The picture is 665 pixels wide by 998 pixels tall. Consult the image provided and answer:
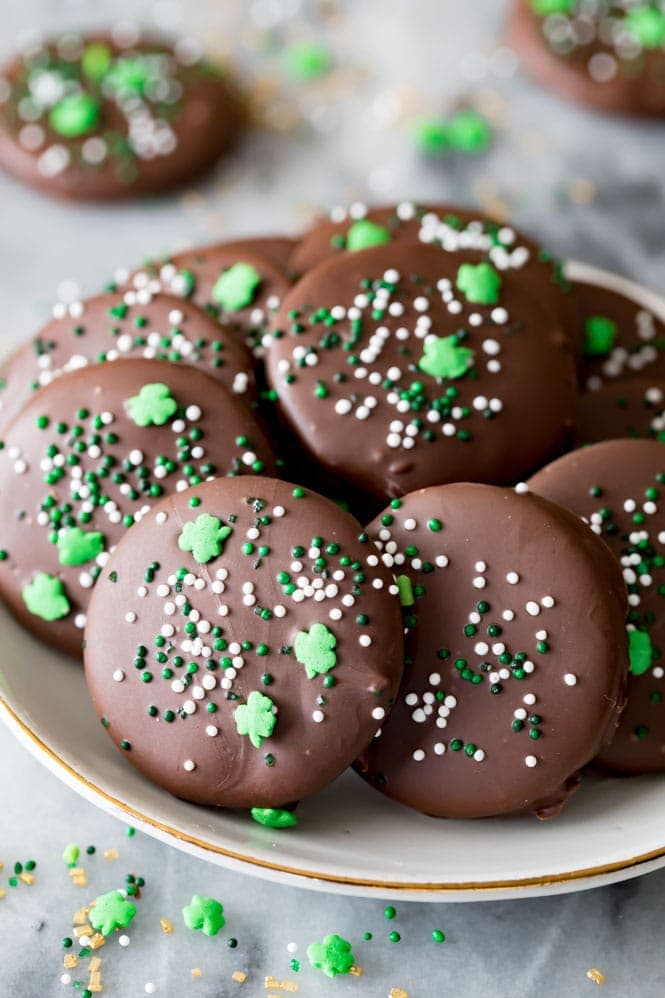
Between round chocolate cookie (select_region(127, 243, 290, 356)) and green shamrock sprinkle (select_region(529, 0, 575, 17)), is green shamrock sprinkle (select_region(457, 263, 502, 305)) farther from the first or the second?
green shamrock sprinkle (select_region(529, 0, 575, 17))

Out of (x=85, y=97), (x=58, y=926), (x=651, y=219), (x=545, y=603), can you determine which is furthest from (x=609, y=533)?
(x=85, y=97)

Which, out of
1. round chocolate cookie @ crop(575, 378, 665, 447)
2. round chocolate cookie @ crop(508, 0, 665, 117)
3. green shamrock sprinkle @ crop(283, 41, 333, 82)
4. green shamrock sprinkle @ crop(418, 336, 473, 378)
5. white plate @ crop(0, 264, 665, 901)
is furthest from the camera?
green shamrock sprinkle @ crop(283, 41, 333, 82)

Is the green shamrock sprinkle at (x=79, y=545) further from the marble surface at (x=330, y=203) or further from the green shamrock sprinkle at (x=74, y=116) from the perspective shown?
the green shamrock sprinkle at (x=74, y=116)

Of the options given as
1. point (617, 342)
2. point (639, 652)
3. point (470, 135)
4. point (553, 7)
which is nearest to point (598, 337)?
point (617, 342)

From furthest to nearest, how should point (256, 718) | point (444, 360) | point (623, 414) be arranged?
point (623, 414) < point (444, 360) < point (256, 718)

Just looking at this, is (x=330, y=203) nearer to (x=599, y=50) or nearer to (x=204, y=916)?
(x=599, y=50)

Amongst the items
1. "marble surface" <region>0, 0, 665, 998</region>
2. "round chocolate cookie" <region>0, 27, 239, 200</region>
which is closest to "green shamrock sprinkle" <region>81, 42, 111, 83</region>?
"round chocolate cookie" <region>0, 27, 239, 200</region>
